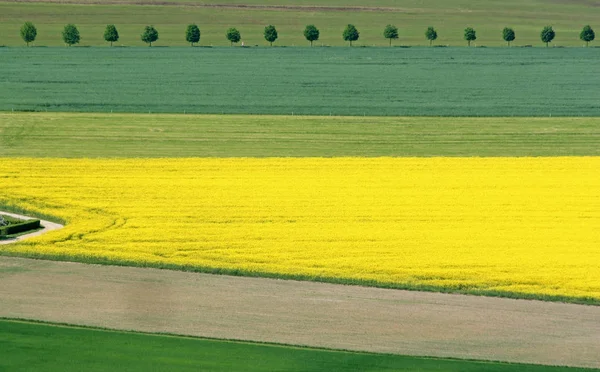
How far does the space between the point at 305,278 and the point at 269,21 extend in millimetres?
145839

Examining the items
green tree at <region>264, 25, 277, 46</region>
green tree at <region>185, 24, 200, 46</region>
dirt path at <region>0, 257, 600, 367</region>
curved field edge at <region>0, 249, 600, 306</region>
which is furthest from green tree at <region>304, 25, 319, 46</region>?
dirt path at <region>0, 257, 600, 367</region>

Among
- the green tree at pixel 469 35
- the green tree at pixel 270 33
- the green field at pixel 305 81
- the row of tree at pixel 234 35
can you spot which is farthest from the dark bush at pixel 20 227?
the green tree at pixel 469 35

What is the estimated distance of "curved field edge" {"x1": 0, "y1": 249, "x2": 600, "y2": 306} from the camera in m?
36.0

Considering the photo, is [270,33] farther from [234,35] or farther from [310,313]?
[310,313]

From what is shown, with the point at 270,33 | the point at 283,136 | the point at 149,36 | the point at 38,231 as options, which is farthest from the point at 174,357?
the point at 149,36

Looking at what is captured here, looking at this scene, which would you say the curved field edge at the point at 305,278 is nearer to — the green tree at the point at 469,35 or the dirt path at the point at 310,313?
the dirt path at the point at 310,313

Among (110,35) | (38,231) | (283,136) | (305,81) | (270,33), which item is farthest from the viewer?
(270,33)

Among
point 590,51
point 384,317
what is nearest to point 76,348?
point 384,317

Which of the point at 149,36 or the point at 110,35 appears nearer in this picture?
the point at 110,35

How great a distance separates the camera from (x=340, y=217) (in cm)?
4669

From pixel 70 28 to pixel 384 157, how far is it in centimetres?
9498

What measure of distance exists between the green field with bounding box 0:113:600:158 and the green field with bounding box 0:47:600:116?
451 centimetres

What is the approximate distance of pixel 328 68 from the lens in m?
118

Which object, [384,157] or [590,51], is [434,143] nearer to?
[384,157]
